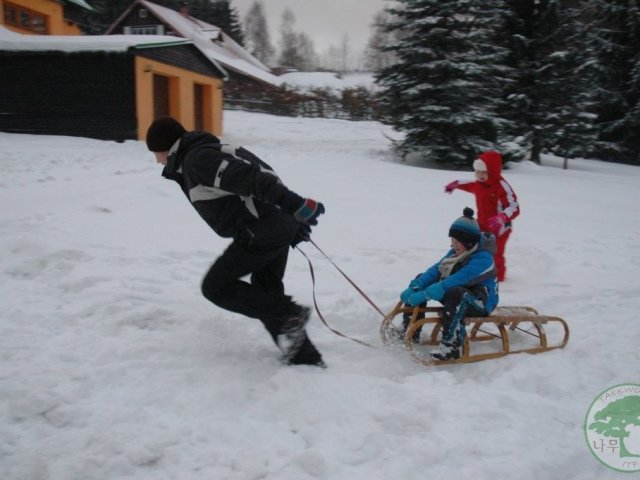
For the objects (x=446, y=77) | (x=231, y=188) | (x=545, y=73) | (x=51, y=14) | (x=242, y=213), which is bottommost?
(x=242, y=213)

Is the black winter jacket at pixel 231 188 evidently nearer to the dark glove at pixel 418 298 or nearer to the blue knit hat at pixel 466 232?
the dark glove at pixel 418 298

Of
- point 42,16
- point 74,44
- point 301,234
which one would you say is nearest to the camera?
point 301,234

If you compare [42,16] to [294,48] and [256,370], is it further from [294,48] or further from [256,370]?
[294,48]

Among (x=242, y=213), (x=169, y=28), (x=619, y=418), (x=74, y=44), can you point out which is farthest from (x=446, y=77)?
(x=169, y=28)

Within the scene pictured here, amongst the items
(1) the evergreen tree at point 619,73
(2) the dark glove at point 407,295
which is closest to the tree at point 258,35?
(1) the evergreen tree at point 619,73

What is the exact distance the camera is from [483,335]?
161 inches

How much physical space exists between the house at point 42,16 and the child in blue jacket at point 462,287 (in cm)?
2419

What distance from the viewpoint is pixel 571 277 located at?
224 inches

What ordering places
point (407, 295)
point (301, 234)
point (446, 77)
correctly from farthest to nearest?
point (446, 77), point (407, 295), point (301, 234)

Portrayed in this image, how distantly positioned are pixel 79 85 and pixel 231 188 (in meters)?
15.7

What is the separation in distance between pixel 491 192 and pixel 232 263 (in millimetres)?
3549

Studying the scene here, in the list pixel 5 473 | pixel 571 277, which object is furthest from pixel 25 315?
pixel 571 277

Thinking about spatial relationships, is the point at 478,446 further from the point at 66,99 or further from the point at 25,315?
the point at 66,99

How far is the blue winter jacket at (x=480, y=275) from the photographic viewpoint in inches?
139
